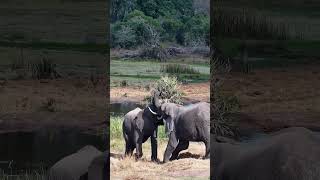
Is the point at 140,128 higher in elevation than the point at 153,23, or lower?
lower

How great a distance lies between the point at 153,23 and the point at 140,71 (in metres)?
0.56

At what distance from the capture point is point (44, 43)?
7.52 meters

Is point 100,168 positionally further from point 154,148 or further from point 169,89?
point 169,89

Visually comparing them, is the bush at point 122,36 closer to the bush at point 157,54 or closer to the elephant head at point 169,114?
the bush at point 157,54

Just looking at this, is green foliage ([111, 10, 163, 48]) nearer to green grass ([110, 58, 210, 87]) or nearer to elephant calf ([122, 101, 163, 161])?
green grass ([110, 58, 210, 87])

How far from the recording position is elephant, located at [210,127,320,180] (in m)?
7.23

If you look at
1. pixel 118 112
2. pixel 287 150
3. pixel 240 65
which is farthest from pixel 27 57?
pixel 287 150

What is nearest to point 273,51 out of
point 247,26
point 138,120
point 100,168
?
point 247,26

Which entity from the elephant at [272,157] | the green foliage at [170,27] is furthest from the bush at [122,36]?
the elephant at [272,157]

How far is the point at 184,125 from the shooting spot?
761cm

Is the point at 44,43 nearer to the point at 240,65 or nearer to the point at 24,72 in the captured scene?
the point at 24,72

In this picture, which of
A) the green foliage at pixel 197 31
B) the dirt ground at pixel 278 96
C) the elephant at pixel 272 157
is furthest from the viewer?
the green foliage at pixel 197 31

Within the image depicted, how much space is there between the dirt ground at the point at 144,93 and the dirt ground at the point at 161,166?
52cm

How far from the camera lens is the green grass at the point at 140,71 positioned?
7.52 m
